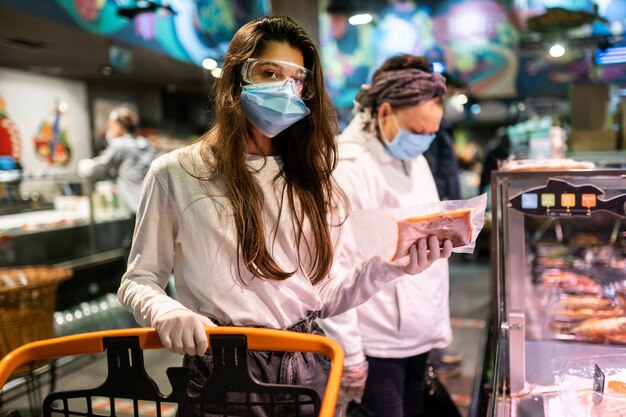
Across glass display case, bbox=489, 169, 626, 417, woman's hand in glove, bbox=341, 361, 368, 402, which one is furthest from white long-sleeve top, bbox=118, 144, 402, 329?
glass display case, bbox=489, 169, 626, 417

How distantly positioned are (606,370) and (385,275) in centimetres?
69

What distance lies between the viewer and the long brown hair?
57.2 inches

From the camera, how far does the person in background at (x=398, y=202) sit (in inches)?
87.2

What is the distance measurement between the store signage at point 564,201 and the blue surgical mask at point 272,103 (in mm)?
789

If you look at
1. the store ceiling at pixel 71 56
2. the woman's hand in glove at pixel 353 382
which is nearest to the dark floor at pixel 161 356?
the woman's hand in glove at pixel 353 382

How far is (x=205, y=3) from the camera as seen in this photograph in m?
7.19

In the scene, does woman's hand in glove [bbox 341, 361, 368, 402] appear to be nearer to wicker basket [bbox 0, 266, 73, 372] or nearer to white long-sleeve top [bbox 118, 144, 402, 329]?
white long-sleeve top [bbox 118, 144, 402, 329]

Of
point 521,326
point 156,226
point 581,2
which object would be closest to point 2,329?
point 156,226

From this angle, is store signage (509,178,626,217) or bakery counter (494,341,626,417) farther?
store signage (509,178,626,217)

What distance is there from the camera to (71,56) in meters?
6.47

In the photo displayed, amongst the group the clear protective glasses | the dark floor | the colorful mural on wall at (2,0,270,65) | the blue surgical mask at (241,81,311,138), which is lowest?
the dark floor

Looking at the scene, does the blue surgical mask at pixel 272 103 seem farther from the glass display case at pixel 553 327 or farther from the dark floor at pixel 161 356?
the dark floor at pixel 161 356

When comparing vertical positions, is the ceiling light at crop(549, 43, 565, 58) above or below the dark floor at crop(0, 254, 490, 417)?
above

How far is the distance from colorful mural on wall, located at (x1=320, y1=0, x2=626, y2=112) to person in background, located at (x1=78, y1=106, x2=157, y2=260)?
459cm
